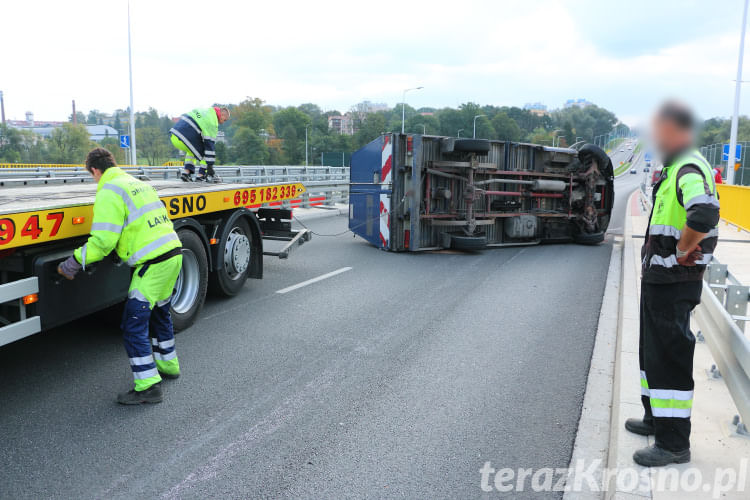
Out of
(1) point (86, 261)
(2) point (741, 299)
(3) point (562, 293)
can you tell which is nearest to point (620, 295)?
(3) point (562, 293)

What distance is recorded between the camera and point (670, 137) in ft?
11.0

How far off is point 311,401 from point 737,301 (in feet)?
10.2

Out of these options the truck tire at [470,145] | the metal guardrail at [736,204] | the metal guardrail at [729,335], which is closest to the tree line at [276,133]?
the metal guardrail at [736,204]

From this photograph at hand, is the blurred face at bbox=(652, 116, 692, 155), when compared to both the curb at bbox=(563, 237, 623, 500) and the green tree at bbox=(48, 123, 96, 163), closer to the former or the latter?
the curb at bbox=(563, 237, 623, 500)

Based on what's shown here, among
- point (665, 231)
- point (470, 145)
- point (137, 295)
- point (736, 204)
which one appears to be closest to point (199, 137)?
point (470, 145)

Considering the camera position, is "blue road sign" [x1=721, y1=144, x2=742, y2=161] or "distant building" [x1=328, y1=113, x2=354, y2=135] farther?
"distant building" [x1=328, y1=113, x2=354, y2=135]

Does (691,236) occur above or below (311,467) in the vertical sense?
above

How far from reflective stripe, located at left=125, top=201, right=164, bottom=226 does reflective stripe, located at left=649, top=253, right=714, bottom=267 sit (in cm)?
348

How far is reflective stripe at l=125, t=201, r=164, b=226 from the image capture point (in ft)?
14.0

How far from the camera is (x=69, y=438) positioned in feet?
12.2

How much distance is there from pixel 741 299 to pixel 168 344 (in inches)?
168

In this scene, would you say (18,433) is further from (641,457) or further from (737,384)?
(737,384)

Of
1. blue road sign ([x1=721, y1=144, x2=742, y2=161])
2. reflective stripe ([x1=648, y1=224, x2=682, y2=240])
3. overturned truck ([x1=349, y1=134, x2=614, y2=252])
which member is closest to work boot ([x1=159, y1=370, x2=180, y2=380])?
reflective stripe ([x1=648, y1=224, x2=682, y2=240])

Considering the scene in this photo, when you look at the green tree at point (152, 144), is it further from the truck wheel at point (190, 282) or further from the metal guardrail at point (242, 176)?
the truck wheel at point (190, 282)
